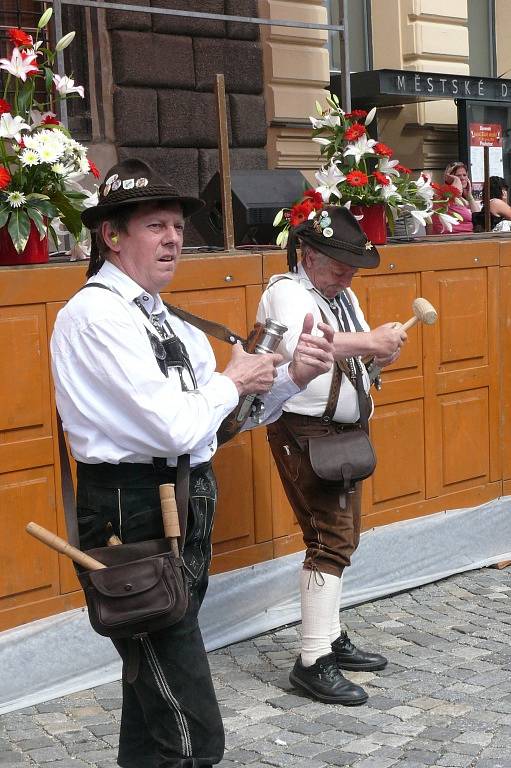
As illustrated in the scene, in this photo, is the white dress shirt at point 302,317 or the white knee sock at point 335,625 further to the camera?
the white knee sock at point 335,625

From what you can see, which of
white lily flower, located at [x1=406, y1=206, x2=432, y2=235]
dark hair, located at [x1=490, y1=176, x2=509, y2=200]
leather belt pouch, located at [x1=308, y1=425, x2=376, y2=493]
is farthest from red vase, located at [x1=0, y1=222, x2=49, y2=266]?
dark hair, located at [x1=490, y1=176, x2=509, y2=200]

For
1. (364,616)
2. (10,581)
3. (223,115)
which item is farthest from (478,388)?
(10,581)

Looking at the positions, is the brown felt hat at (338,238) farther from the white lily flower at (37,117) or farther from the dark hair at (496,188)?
the dark hair at (496,188)

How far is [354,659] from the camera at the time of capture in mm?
4996

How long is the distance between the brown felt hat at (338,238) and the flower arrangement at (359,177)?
98 cm

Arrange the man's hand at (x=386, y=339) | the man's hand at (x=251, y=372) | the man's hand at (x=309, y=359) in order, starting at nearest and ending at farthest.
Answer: the man's hand at (x=251, y=372), the man's hand at (x=309, y=359), the man's hand at (x=386, y=339)

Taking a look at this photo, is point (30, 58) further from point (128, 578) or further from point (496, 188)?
point (496, 188)

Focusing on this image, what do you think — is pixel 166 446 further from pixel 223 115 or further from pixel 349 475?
pixel 223 115

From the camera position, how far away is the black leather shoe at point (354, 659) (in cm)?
499

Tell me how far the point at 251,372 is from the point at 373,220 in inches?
115

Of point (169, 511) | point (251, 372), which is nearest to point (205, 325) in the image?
point (251, 372)

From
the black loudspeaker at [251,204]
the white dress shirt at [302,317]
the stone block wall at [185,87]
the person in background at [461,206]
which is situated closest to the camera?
the white dress shirt at [302,317]

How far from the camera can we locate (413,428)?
247 inches

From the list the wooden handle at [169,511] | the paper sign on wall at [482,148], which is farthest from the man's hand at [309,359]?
the paper sign on wall at [482,148]
